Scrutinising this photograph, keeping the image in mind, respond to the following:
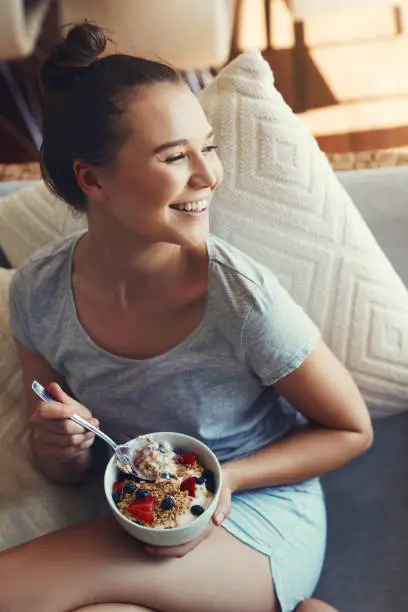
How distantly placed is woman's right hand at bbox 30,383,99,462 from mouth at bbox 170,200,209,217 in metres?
0.23

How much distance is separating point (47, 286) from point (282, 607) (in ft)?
1.57

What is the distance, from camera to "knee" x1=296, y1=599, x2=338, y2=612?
0.90m

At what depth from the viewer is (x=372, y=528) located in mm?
1046

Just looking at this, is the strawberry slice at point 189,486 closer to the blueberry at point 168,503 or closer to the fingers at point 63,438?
the blueberry at point 168,503

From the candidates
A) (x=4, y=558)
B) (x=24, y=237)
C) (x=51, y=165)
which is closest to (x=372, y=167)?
(x=24, y=237)

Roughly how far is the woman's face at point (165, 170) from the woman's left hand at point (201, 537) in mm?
292

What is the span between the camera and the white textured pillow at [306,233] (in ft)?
3.41

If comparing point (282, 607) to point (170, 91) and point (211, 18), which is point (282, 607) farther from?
point (211, 18)

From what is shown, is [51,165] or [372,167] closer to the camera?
[51,165]

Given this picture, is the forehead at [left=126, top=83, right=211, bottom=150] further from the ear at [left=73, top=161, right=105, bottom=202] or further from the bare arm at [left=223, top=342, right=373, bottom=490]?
the bare arm at [left=223, top=342, right=373, bottom=490]

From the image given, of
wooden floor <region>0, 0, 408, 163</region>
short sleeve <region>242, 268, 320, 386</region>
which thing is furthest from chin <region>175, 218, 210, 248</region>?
wooden floor <region>0, 0, 408, 163</region>

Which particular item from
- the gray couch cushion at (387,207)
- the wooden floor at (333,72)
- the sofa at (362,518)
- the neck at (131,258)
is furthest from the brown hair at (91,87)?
the wooden floor at (333,72)

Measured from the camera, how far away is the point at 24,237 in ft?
3.92

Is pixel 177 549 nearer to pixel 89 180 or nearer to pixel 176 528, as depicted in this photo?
pixel 176 528
